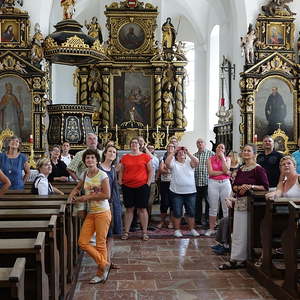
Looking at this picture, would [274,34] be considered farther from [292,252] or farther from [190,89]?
[292,252]

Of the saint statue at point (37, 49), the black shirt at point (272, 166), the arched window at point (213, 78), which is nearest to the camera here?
the black shirt at point (272, 166)

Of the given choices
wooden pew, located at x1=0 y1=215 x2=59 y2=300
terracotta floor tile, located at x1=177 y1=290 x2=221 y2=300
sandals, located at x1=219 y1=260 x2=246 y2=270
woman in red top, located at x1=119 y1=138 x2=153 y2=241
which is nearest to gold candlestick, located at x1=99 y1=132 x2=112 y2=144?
woman in red top, located at x1=119 y1=138 x2=153 y2=241

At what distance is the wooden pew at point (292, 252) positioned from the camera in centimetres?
478

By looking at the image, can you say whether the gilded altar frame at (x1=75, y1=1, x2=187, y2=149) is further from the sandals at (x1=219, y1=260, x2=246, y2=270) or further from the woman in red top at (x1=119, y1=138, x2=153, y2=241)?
the sandals at (x1=219, y1=260, x2=246, y2=270)

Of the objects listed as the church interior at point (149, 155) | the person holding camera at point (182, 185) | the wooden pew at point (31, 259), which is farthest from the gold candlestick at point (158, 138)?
the wooden pew at point (31, 259)

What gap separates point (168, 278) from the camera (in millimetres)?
5973

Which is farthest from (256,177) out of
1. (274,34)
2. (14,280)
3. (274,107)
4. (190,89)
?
(190,89)

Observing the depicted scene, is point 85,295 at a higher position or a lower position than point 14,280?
lower

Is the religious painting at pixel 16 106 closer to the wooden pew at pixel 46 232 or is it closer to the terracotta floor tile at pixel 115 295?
the terracotta floor tile at pixel 115 295

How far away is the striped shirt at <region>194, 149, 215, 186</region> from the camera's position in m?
9.08

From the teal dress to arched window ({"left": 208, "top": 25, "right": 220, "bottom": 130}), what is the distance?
1522 centimetres

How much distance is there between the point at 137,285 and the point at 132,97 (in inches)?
505

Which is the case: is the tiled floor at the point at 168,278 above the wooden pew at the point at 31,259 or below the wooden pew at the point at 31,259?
below

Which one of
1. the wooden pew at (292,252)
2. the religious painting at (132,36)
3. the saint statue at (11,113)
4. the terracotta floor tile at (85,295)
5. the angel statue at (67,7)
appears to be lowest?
the terracotta floor tile at (85,295)
